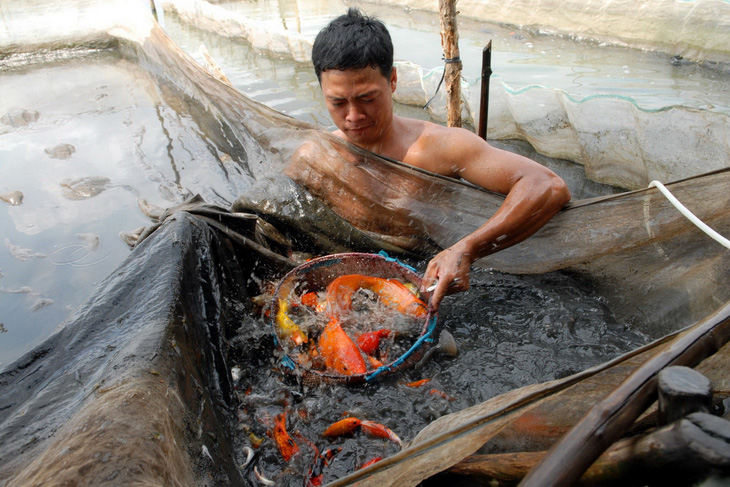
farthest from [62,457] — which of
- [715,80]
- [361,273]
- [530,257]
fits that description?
[715,80]

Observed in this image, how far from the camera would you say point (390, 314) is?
2510 mm

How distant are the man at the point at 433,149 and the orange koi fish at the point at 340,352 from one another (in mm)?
460

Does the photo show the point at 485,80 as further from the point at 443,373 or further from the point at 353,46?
the point at 443,373

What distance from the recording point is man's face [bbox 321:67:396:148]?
2.58 metres

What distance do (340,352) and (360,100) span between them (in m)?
1.44

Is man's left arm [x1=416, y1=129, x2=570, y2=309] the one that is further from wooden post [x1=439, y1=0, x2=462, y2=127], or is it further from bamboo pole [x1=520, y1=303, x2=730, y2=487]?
wooden post [x1=439, y1=0, x2=462, y2=127]

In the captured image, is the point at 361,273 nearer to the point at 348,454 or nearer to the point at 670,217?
the point at 348,454

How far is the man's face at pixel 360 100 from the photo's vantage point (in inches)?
102

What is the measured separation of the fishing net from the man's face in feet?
0.58

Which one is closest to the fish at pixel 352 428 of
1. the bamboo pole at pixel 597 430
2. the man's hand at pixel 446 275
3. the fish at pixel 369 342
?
the fish at pixel 369 342

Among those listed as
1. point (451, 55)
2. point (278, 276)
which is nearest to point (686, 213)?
point (278, 276)

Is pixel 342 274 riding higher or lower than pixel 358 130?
lower

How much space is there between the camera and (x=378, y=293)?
8.67ft

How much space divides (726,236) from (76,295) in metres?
4.03
